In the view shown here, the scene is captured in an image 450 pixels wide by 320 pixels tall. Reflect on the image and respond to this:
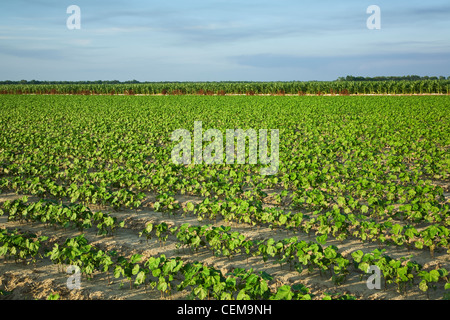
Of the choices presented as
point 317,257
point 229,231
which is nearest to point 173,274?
point 317,257

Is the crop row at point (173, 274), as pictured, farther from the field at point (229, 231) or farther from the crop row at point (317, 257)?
the crop row at point (317, 257)

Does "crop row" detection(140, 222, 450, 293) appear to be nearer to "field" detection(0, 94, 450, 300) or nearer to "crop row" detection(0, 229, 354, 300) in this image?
"field" detection(0, 94, 450, 300)

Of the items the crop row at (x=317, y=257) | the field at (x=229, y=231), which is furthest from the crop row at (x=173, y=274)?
the crop row at (x=317, y=257)

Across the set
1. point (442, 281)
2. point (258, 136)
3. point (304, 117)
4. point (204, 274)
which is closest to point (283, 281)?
point (204, 274)

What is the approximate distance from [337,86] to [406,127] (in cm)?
3995

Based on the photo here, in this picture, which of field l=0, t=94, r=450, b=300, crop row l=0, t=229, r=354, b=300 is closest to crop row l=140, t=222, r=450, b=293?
field l=0, t=94, r=450, b=300

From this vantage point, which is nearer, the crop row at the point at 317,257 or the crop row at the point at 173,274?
the crop row at the point at 173,274

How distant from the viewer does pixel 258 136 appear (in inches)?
679

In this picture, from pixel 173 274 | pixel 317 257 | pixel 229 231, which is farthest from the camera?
pixel 229 231

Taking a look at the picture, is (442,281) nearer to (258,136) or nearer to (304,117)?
(258,136)

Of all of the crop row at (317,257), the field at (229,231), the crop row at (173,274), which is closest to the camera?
the crop row at (173,274)

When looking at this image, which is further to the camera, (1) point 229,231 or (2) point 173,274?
(1) point 229,231

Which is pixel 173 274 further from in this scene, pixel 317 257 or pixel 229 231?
pixel 229 231

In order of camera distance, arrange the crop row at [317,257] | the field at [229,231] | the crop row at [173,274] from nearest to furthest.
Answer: the crop row at [173,274] < the crop row at [317,257] < the field at [229,231]
